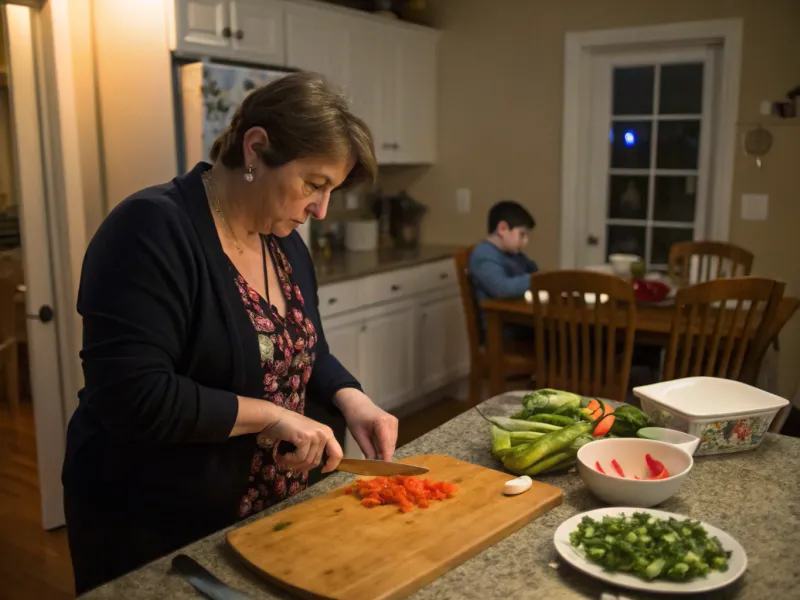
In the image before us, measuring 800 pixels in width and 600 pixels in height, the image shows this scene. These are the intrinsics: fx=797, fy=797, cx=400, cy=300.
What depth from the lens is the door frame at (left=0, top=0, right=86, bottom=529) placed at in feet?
8.59

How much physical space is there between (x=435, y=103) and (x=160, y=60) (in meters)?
2.11

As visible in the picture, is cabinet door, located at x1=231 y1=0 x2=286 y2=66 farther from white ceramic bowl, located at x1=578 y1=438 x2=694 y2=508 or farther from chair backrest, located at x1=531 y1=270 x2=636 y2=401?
white ceramic bowl, located at x1=578 y1=438 x2=694 y2=508

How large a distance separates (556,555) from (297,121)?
29.8 inches

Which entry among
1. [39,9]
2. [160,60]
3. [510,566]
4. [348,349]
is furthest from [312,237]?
[510,566]

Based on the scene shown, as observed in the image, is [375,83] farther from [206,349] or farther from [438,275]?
[206,349]

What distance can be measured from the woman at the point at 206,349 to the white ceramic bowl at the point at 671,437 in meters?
0.45

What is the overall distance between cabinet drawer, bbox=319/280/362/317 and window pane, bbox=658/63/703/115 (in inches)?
72.1

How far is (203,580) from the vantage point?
1.00 meters

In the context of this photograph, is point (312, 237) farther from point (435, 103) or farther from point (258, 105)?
point (258, 105)

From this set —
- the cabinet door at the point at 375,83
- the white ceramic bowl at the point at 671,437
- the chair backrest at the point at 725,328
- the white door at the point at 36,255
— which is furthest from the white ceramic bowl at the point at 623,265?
the white door at the point at 36,255

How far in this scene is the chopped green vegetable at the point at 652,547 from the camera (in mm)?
997

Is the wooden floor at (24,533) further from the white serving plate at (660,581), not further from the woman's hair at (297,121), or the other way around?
the white serving plate at (660,581)

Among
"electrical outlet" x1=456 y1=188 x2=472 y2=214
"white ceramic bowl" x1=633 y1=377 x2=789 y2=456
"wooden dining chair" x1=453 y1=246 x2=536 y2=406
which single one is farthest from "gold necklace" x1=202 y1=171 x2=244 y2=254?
"electrical outlet" x1=456 y1=188 x2=472 y2=214

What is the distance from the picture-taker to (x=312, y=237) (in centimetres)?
422
